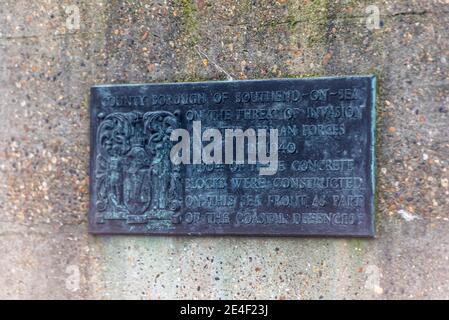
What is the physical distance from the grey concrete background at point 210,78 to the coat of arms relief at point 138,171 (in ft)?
0.46

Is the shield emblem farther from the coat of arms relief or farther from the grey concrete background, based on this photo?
the grey concrete background

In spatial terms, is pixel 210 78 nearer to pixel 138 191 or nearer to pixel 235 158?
pixel 235 158

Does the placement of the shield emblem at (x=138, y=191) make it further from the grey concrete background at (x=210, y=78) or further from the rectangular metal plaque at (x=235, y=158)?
the grey concrete background at (x=210, y=78)

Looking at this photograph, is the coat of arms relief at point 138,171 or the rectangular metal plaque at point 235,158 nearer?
the rectangular metal plaque at point 235,158

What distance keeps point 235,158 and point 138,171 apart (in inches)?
21.5

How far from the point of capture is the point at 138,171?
12.2ft

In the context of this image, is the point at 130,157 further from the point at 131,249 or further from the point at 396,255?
the point at 396,255

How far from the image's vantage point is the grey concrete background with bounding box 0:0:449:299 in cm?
343

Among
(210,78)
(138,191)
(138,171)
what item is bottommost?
(138,191)

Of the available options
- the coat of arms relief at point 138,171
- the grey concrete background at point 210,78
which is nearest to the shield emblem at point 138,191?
the coat of arms relief at point 138,171

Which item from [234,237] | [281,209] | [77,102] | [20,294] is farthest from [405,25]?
[20,294]

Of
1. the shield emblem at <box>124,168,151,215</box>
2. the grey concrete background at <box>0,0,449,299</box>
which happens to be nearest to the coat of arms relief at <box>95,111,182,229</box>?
the shield emblem at <box>124,168,151,215</box>

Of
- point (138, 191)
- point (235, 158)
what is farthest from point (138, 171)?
point (235, 158)

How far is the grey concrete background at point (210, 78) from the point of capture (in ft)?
11.3
